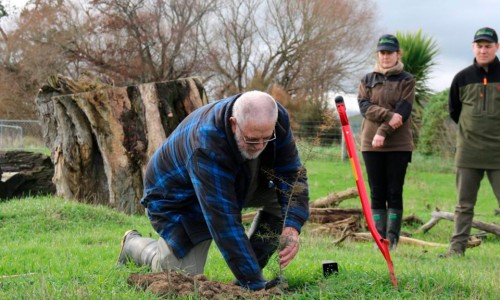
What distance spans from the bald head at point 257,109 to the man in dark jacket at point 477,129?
3.95 m

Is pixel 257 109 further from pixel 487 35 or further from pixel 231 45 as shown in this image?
pixel 231 45

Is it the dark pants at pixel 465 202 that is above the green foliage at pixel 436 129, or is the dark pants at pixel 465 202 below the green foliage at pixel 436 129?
below

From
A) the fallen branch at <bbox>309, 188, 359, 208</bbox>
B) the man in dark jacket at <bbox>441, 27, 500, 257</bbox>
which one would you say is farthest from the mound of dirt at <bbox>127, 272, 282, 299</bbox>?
the fallen branch at <bbox>309, 188, 359, 208</bbox>

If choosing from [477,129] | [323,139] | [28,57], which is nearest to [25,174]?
[477,129]

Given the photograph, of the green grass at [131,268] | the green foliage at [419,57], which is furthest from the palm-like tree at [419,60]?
the green grass at [131,268]

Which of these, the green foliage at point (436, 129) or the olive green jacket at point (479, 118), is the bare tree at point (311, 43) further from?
the olive green jacket at point (479, 118)

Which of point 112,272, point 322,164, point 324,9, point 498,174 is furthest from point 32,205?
point 324,9

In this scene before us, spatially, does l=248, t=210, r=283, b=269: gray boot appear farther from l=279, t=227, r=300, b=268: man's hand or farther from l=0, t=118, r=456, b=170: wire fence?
l=0, t=118, r=456, b=170: wire fence

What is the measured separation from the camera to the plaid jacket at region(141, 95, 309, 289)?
4.14 metres

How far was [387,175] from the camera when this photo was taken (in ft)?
23.9

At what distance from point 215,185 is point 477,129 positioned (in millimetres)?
4130

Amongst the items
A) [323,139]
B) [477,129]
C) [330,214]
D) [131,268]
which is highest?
[477,129]

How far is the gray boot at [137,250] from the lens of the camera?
5219 mm

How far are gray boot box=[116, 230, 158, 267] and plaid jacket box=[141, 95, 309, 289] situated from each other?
306 mm
